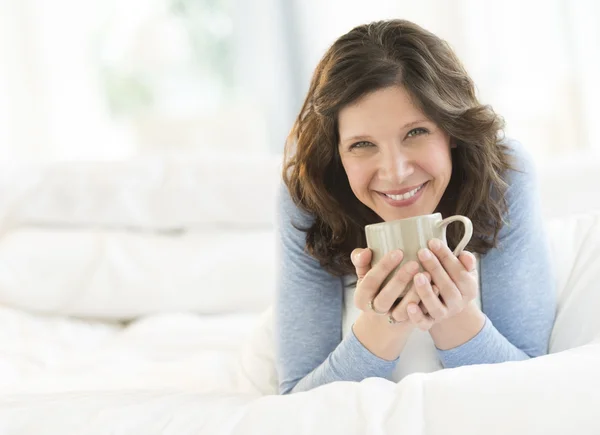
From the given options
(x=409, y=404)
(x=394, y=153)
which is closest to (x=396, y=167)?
(x=394, y=153)

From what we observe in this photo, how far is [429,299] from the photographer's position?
0.97m

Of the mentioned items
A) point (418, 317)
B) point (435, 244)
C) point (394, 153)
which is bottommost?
point (418, 317)

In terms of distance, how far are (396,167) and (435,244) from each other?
7.3 inches

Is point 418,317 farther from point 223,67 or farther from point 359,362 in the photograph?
point 223,67

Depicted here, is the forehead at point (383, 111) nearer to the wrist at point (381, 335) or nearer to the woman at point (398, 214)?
the woman at point (398, 214)

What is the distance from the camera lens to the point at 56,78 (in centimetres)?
471

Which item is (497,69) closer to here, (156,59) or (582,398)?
(156,59)

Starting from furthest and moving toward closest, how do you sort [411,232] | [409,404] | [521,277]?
[521,277], [411,232], [409,404]

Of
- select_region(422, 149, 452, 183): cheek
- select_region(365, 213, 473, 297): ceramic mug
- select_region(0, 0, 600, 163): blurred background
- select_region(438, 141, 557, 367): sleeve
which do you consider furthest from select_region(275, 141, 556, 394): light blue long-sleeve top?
select_region(0, 0, 600, 163): blurred background

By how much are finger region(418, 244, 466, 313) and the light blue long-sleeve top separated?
0.20 meters

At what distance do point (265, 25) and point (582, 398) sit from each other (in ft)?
11.7

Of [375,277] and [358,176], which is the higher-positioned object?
[358,176]

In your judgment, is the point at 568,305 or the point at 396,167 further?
the point at 568,305

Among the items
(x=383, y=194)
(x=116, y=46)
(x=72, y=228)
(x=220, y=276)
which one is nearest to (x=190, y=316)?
(x=220, y=276)
